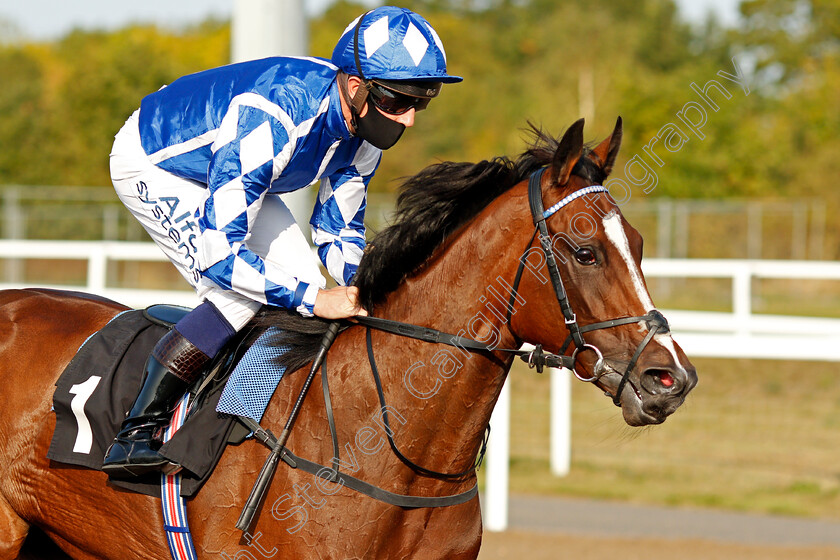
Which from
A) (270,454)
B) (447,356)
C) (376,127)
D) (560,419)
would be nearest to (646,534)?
(560,419)

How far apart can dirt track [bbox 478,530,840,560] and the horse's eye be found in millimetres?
3149

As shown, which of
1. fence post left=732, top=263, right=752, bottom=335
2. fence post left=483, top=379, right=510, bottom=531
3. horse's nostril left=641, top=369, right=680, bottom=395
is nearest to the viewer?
horse's nostril left=641, top=369, right=680, bottom=395

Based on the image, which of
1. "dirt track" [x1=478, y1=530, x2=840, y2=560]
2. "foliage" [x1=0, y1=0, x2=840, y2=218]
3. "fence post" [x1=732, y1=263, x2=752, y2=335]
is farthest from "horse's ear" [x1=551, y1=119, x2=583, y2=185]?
"foliage" [x1=0, y1=0, x2=840, y2=218]

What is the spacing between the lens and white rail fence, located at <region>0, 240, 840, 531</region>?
5629 millimetres

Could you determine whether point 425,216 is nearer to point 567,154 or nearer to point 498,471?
point 567,154

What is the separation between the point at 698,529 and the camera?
18.9 ft

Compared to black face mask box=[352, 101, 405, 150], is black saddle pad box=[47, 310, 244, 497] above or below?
below

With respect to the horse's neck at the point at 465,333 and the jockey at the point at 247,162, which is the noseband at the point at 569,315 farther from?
the jockey at the point at 247,162

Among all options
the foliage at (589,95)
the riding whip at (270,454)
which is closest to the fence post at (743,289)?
the riding whip at (270,454)

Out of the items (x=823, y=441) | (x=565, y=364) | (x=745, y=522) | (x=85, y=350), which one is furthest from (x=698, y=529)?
(x=85, y=350)

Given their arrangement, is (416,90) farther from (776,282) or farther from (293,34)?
(776,282)

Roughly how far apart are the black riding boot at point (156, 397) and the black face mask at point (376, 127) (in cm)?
84

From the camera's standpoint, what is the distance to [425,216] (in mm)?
2701

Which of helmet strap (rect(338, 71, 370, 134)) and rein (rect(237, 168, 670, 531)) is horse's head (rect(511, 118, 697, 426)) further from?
helmet strap (rect(338, 71, 370, 134))
